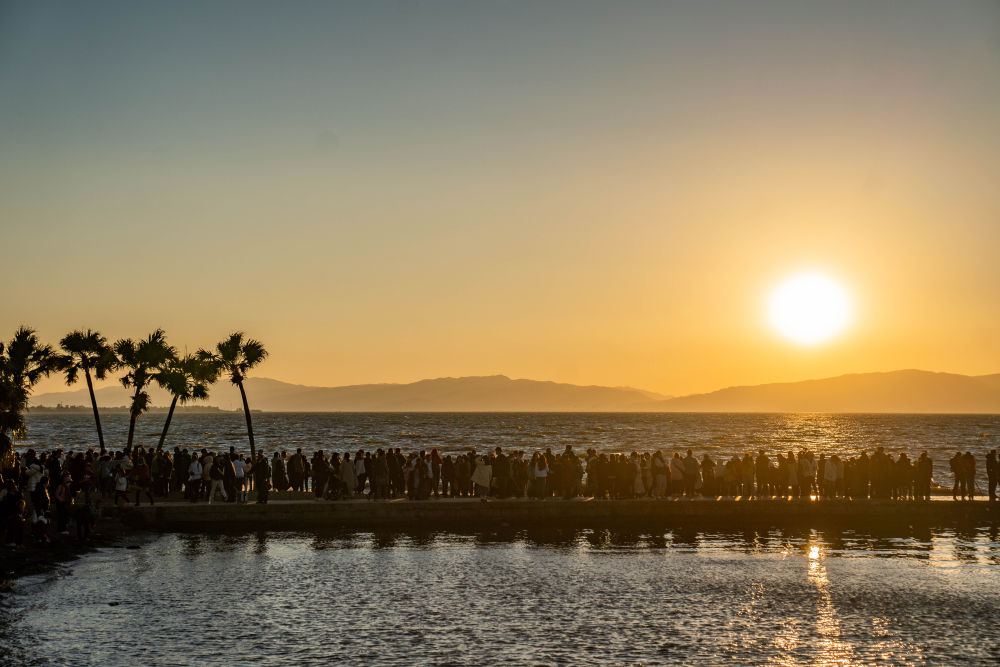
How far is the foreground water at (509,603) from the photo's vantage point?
1400 cm

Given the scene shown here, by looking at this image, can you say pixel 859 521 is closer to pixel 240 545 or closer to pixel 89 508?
pixel 240 545

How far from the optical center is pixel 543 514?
30141mm

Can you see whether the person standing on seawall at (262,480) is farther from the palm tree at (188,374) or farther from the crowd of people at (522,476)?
the palm tree at (188,374)

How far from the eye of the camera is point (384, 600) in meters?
17.6

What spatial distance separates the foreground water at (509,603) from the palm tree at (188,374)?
18969 mm

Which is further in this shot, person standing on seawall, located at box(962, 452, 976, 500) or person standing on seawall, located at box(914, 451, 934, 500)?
person standing on seawall, located at box(914, 451, 934, 500)

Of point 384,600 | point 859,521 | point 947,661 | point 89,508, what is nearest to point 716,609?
point 947,661

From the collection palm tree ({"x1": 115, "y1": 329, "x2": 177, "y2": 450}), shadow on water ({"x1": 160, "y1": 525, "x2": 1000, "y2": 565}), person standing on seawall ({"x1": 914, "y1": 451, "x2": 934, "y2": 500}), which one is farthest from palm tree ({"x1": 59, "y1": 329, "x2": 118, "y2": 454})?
person standing on seawall ({"x1": 914, "y1": 451, "x2": 934, "y2": 500})

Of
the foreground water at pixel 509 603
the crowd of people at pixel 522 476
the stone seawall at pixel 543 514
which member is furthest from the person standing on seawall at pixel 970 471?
the foreground water at pixel 509 603

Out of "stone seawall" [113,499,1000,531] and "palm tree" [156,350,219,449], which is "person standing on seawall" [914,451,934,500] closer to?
"stone seawall" [113,499,1000,531]

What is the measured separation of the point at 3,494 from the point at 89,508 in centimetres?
362

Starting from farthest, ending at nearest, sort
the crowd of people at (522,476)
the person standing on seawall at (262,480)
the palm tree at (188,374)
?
the palm tree at (188,374), the crowd of people at (522,476), the person standing on seawall at (262,480)

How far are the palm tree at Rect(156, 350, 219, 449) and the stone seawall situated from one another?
14.0 metres

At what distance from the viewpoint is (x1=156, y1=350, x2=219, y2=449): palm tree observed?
141 ft
